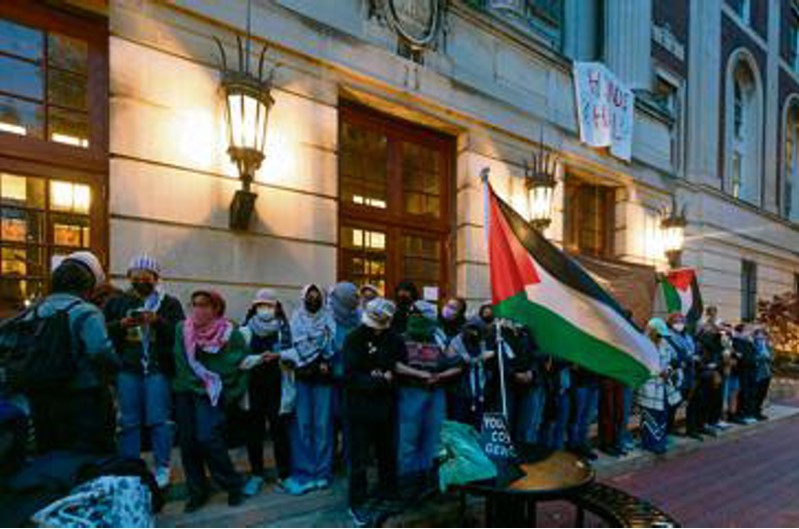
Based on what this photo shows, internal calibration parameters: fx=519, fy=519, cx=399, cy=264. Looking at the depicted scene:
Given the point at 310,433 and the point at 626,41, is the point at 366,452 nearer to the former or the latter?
the point at 310,433

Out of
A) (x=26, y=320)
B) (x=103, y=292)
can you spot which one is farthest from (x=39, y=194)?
(x=26, y=320)

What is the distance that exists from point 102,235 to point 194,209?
884 millimetres

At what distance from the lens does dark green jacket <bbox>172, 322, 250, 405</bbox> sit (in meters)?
3.94

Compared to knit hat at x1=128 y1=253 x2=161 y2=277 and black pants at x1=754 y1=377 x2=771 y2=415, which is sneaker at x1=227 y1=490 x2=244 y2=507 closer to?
knit hat at x1=128 y1=253 x2=161 y2=277

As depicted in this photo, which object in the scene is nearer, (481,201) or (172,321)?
(172,321)

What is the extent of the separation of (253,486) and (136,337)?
154cm

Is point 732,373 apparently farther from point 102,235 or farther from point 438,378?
point 102,235

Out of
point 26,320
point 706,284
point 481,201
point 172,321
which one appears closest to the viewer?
point 26,320

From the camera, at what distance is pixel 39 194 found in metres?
4.70

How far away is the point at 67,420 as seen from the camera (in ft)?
10.1

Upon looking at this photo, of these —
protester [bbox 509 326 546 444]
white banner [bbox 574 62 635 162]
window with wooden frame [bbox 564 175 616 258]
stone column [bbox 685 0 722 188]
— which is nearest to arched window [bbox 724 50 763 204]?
stone column [bbox 685 0 722 188]

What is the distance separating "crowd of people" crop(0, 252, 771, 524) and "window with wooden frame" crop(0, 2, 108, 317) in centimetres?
91

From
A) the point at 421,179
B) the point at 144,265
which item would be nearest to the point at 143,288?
the point at 144,265

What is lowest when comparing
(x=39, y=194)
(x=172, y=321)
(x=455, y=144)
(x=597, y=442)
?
(x=597, y=442)
